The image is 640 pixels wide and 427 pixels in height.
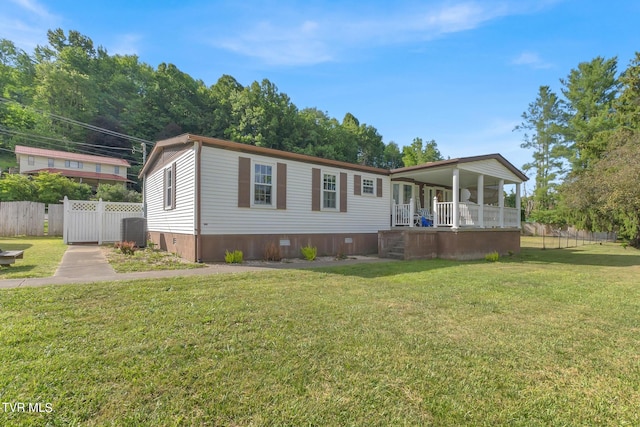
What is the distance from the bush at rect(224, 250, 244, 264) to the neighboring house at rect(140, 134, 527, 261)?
24 cm

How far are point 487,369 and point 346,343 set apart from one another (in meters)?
1.30

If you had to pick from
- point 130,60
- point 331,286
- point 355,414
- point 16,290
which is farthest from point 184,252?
point 130,60

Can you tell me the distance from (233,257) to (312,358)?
6.42 meters

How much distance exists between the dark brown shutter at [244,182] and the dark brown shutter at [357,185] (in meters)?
4.39

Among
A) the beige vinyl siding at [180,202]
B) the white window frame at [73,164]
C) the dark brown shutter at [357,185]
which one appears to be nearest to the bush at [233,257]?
the beige vinyl siding at [180,202]

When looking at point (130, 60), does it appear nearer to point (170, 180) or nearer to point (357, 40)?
point (170, 180)

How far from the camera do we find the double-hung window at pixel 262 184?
9.80 meters

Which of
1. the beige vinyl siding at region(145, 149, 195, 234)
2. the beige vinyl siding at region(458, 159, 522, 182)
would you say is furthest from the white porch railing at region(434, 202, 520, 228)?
the beige vinyl siding at region(145, 149, 195, 234)

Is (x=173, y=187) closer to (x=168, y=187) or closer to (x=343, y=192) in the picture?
(x=168, y=187)

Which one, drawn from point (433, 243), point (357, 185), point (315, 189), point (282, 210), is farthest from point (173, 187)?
point (433, 243)

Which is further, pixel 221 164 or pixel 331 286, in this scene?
pixel 221 164

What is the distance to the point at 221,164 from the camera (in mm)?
9078

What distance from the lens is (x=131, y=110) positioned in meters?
A: 36.2

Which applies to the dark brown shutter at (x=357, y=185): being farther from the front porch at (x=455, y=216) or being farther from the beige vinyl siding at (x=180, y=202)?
the beige vinyl siding at (x=180, y=202)
